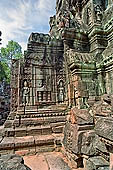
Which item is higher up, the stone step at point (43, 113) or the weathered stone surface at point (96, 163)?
the stone step at point (43, 113)

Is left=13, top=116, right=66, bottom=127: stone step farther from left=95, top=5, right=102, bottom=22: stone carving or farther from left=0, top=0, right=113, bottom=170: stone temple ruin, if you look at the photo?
left=95, top=5, right=102, bottom=22: stone carving

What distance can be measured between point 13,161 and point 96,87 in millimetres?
5023

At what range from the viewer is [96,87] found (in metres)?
6.31

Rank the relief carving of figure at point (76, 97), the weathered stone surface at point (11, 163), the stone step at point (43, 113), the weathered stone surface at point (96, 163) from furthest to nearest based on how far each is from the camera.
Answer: the relief carving of figure at point (76, 97) < the stone step at point (43, 113) < the weathered stone surface at point (96, 163) < the weathered stone surface at point (11, 163)

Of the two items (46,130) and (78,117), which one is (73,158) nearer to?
(78,117)

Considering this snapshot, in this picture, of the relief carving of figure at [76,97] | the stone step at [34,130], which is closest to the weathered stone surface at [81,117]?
the stone step at [34,130]

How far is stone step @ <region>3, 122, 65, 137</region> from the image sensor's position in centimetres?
467

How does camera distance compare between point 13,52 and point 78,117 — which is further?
point 13,52

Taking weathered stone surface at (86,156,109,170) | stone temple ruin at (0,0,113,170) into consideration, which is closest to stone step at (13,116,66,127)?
stone temple ruin at (0,0,113,170)

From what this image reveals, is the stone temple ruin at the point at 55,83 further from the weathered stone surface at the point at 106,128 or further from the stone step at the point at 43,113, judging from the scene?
the weathered stone surface at the point at 106,128

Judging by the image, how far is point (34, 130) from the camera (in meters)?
4.87

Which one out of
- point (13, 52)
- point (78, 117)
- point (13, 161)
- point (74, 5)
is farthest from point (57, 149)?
point (13, 52)

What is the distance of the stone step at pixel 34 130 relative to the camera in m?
4.67

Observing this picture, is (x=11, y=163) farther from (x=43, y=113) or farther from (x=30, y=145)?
(x=43, y=113)
